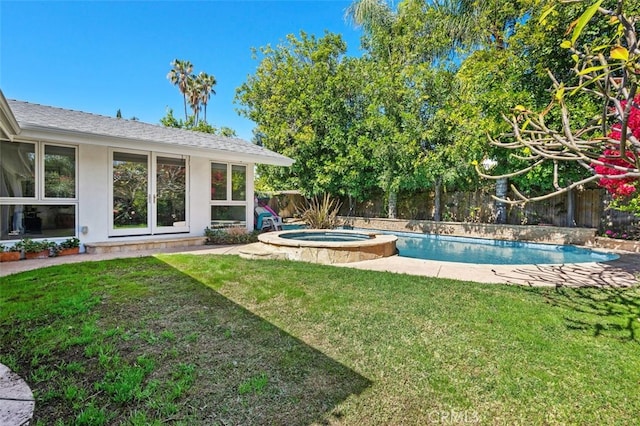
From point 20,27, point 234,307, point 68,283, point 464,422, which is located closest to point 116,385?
point 234,307

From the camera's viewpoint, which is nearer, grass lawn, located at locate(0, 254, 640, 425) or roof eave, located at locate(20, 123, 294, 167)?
grass lawn, located at locate(0, 254, 640, 425)

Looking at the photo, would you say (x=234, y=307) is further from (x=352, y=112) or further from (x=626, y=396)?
(x=352, y=112)

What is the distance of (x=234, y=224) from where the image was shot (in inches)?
456

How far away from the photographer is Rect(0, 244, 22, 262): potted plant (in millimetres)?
7207

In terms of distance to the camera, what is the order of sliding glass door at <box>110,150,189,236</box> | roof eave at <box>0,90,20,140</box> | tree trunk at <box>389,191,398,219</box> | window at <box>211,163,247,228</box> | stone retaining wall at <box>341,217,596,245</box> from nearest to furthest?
roof eave at <box>0,90,20,140</box>
sliding glass door at <box>110,150,189,236</box>
window at <box>211,163,247,228</box>
stone retaining wall at <box>341,217,596,245</box>
tree trunk at <box>389,191,398,219</box>

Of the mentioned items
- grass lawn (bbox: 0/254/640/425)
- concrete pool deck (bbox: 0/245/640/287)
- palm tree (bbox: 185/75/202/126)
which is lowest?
grass lawn (bbox: 0/254/640/425)

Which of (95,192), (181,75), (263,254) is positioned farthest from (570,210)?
(181,75)

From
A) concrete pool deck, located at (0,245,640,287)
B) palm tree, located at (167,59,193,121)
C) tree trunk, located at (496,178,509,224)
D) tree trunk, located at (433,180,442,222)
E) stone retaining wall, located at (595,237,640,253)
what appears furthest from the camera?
palm tree, located at (167,59,193,121)

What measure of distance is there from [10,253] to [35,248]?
43 centimetres

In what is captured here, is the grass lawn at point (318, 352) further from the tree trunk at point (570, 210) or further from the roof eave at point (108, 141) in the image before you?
the tree trunk at point (570, 210)

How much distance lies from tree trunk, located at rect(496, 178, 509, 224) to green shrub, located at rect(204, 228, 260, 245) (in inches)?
408

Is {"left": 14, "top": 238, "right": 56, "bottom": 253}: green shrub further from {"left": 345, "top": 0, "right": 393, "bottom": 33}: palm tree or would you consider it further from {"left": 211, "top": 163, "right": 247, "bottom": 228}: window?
{"left": 345, "top": 0, "right": 393, "bottom": 33}: palm tree

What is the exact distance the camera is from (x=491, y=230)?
13594 mm

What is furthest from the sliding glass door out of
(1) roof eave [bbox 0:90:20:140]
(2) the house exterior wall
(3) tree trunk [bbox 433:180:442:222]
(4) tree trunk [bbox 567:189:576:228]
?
(4) tree trunk [bbox 567:189:576:228]
